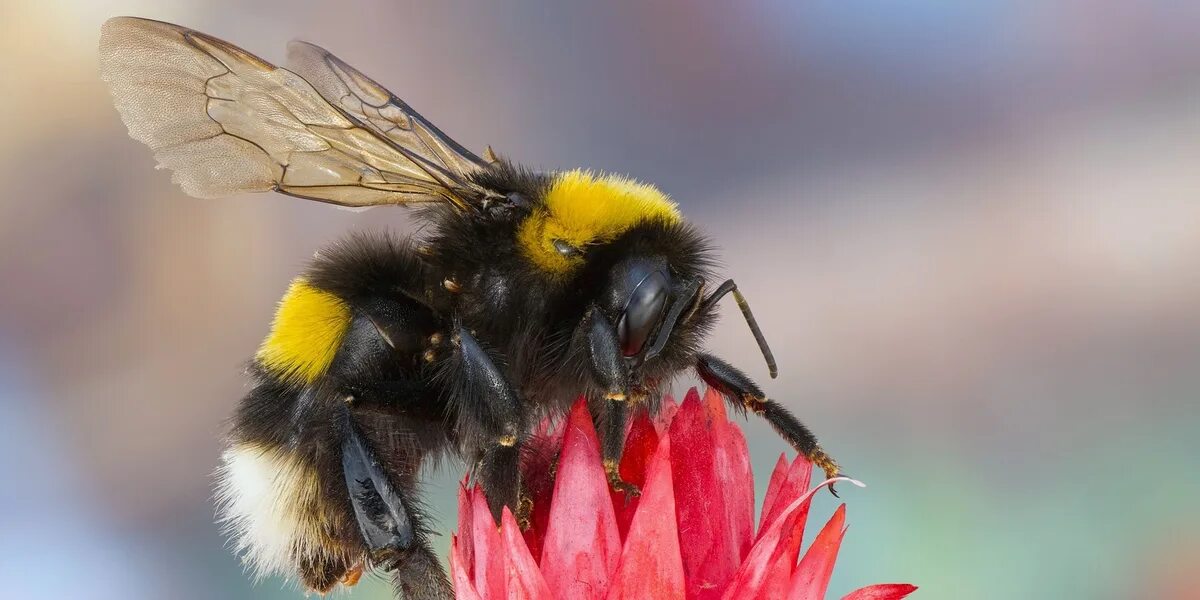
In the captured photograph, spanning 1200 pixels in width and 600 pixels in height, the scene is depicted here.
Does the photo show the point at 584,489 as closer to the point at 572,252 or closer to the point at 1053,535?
the point at 572,252

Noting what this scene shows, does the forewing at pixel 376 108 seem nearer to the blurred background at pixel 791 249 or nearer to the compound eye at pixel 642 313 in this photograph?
the compound eye at pixel 642 313

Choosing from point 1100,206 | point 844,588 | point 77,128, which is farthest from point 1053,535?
point 77,128

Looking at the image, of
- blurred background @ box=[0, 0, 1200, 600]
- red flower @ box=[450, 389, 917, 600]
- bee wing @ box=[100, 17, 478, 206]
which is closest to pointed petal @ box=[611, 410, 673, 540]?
red flower @ box=[450, 389, 917, 600]

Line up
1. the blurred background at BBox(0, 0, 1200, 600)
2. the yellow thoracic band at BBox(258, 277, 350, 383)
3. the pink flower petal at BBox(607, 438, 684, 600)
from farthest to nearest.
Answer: the blurred background at BBox(0, 0, 1200, 600)
the yellow thoracic band at BBox(258, 277, 350, 383)
the pink flower petal at BBox(607, 438, 684, 600)

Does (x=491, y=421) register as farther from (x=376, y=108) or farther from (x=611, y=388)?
(x=376, y=108)

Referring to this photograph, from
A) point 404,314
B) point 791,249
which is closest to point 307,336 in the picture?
point 404,314

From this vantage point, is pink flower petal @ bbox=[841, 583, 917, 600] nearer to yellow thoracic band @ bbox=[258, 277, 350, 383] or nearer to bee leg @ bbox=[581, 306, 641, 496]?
bee leg @ bbox=[581, 306, 641, 496]
